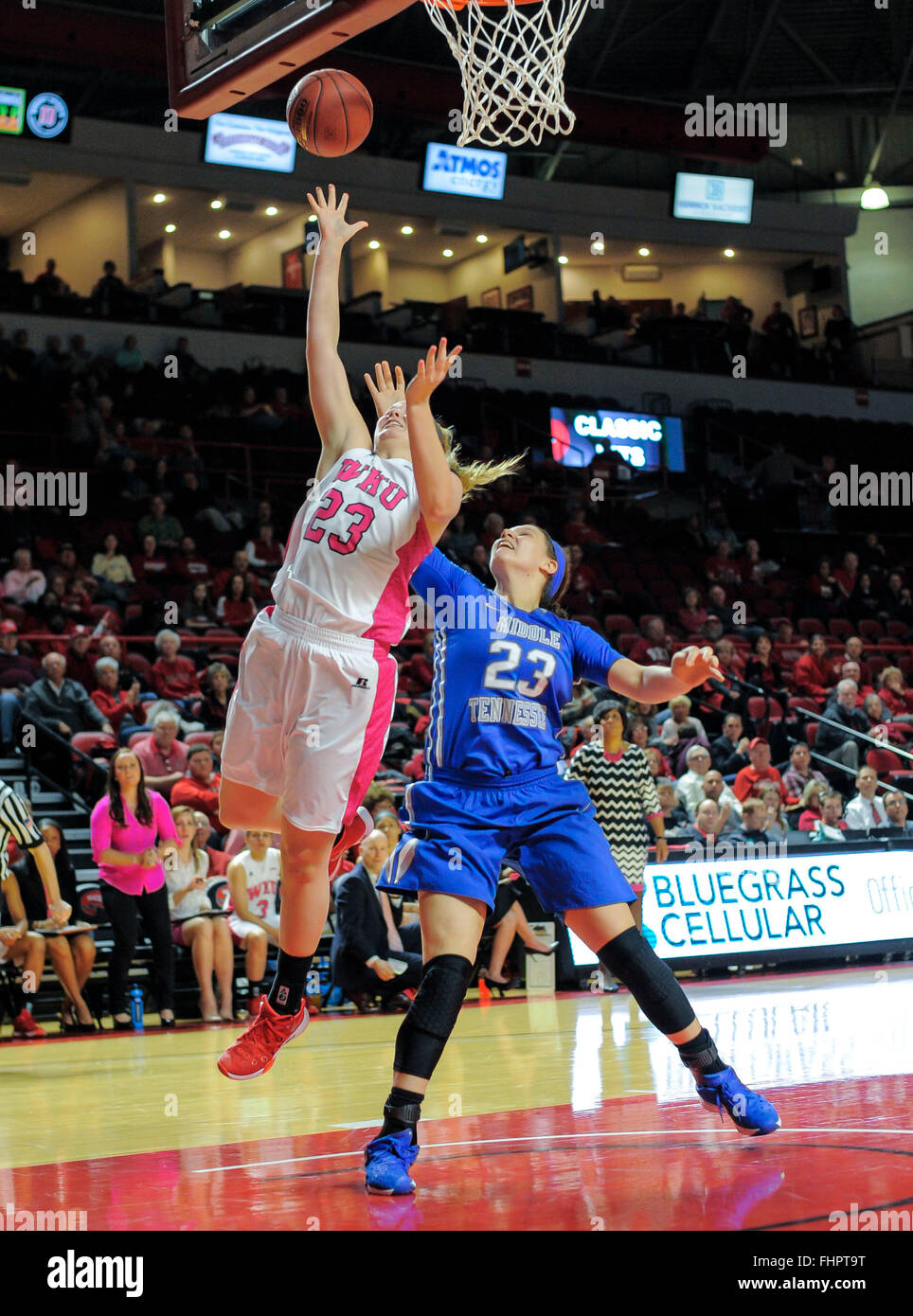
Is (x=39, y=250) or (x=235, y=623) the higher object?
(x=39, y=250)

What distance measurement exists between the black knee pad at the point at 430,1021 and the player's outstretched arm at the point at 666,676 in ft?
3.21

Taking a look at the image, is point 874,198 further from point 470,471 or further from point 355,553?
point 355,553

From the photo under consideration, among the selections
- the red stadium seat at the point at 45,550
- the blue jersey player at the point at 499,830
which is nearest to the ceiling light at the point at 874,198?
the red stadium seat at the point at 45,550

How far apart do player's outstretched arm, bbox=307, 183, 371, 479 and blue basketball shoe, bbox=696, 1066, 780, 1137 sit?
2.19 m

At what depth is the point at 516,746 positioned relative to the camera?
14.0 feet

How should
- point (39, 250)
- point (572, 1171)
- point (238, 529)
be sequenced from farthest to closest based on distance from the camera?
point (39, 250) → point (238, 529) → point (572, 1171)

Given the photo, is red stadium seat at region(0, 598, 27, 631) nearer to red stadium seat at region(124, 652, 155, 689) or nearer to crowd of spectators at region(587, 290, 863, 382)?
red stadium seat at region(124, 652, 155, 689)

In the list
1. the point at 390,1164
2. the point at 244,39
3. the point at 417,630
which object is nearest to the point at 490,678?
the point at 390,1164

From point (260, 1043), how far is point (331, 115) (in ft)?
9.77

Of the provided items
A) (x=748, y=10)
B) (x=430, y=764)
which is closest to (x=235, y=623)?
(x=430, y=764)

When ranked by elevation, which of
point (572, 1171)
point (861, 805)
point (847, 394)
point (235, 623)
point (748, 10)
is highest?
point (748, 10)

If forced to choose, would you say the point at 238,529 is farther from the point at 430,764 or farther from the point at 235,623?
the point at 430,764
